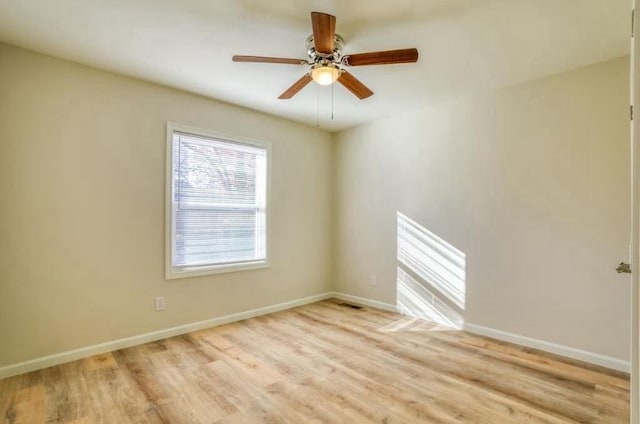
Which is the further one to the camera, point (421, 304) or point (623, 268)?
point (421, 304)

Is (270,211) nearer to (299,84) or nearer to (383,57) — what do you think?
(299,84)

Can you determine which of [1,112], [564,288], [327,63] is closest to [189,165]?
[1,112]

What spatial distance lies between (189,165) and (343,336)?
242 cm

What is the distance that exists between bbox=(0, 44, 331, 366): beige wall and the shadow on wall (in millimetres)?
2109

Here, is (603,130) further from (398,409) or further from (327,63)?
(398,409)

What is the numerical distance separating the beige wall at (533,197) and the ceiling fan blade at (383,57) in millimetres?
1593

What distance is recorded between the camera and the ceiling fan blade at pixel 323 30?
69.6 inches

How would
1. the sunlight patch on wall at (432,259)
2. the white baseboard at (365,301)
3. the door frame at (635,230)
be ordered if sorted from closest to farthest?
1. the door frame at (635,230)
2. the sunlight patch on wall at (432,259)
3. the white baseboard at (365,301)

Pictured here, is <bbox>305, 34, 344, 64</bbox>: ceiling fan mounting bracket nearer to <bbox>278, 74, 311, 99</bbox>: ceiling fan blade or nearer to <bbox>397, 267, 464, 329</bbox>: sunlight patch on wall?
<bbox>278, 74, 311, 99</bbox>: ceiling fan blade

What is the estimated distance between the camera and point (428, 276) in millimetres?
3697

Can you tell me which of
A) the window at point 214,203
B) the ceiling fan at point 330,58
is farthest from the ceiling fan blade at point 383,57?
the window at point 214,203

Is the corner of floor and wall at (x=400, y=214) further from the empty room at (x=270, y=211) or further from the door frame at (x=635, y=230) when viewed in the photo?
the door frame at (x=635, y=230)

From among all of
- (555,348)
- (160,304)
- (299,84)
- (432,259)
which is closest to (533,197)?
(432,259)

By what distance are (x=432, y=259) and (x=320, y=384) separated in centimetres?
200
